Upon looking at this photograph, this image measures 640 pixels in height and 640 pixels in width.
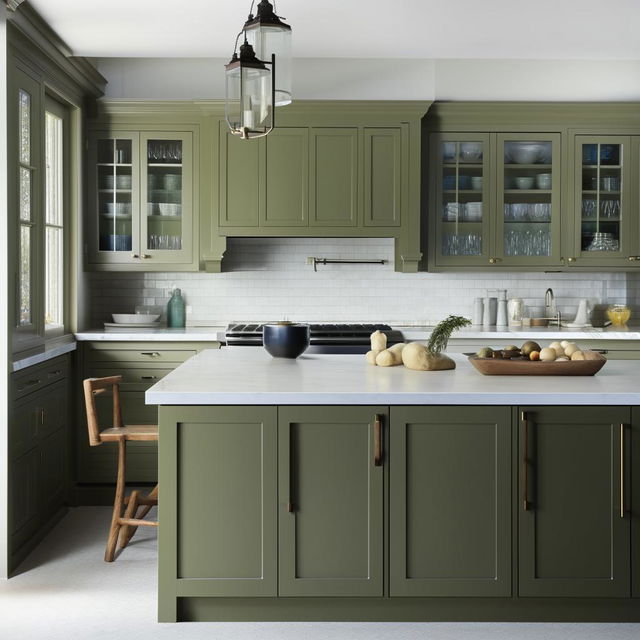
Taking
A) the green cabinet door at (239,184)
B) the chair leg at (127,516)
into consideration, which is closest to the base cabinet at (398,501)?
the chair leg at (127,516)

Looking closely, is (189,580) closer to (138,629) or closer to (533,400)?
(138,629)

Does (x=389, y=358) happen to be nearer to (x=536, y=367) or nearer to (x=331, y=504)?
(x=536, y=367)

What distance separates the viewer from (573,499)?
9.89ft

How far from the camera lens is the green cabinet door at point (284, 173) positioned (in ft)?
18.2

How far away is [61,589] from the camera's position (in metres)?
3.57

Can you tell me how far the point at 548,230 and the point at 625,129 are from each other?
88 centimetres

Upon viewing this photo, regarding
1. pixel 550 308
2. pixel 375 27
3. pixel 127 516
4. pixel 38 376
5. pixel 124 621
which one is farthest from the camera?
pixel 550 308

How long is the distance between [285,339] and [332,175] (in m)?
2.06

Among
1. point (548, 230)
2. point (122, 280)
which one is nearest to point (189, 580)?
point (122, 280)

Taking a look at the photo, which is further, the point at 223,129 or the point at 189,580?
the point at 223,129

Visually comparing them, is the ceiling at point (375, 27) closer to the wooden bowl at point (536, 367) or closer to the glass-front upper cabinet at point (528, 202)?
the glass-front upper cabinet at point (528, 202)

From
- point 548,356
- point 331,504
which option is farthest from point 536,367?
point 331,504

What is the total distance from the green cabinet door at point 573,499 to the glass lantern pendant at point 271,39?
1471mm

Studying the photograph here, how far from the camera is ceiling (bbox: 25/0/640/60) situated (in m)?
4.22
